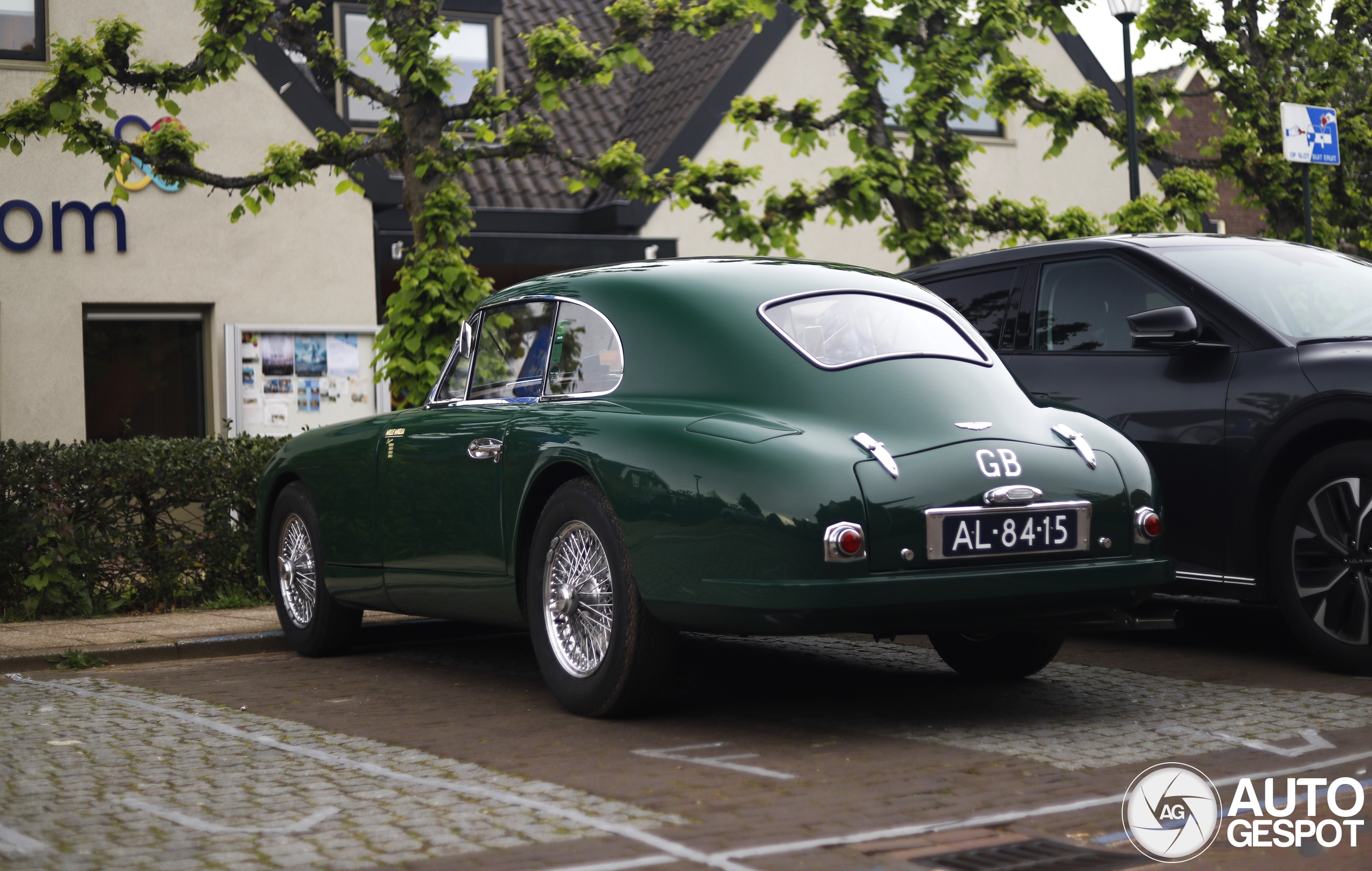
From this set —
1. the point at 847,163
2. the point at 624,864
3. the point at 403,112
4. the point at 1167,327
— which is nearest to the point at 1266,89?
the point at 847,163

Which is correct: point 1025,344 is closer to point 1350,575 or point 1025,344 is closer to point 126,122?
point 1350,575

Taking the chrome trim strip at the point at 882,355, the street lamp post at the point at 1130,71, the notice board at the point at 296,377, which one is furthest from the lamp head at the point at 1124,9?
the chrome trim strip at the point at 882,355

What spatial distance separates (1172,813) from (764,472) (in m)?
1.67

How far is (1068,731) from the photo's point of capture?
5645mm

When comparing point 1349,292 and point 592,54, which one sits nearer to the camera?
point 1349,292

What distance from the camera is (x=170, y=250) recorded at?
1512 centimetres

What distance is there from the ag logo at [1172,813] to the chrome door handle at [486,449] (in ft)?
9.30

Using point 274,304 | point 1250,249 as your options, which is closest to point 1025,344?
point 1250,249

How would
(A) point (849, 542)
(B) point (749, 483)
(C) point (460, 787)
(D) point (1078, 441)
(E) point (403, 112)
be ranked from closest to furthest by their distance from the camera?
(C) point (460, 787), (A) point (849, 542), (B) point (749, 483), (D) point (1078, 441), (E) point (403, 112)

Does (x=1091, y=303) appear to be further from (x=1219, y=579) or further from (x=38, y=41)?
(x=38, y=41)

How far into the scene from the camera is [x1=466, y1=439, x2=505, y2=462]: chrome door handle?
6.42m

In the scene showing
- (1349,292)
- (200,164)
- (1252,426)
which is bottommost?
(1252,426)

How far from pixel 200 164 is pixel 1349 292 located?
11.3 m

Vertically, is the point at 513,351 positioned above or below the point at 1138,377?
above
